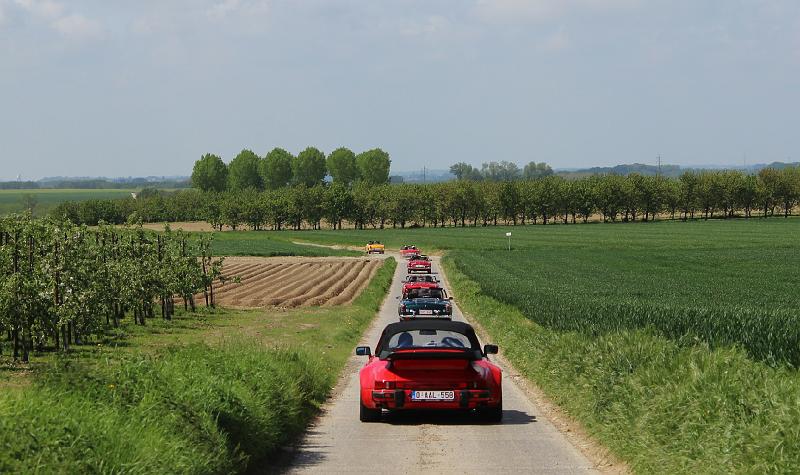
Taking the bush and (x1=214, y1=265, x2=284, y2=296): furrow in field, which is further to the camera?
(x1=214, y1=265, x2=284, y2=296): furrow in field

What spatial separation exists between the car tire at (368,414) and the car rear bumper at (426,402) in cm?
40

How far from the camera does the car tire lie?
14359 millimetres

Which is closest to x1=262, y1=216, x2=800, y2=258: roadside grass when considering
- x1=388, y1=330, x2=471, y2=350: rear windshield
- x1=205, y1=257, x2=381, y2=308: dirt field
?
x1=205, y1=257, x2=381, y2=308: dirt field

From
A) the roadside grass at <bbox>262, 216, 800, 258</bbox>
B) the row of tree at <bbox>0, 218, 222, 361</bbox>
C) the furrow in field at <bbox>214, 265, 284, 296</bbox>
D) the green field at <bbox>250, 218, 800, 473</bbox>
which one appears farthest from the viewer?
the roadside grass at <bbox>262, 216, 800, 258</bbox>

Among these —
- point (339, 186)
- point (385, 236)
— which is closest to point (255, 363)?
point (385, 236)

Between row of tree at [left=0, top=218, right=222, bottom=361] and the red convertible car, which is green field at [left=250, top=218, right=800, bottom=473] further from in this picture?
row of tree at [left=0, top=218, right=222, bottom=361]

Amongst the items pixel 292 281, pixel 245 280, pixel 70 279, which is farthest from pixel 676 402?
pixel 245 280

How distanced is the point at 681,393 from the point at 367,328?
2233 cm

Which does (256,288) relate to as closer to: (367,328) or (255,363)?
(367,328)

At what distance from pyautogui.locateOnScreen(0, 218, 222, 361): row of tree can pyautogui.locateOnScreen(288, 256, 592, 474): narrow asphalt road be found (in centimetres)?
1241

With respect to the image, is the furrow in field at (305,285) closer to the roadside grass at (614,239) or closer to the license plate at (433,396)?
the roadside grass at (614,239)

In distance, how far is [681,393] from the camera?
11438mm

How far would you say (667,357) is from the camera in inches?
543

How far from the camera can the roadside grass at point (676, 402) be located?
9.13 m
